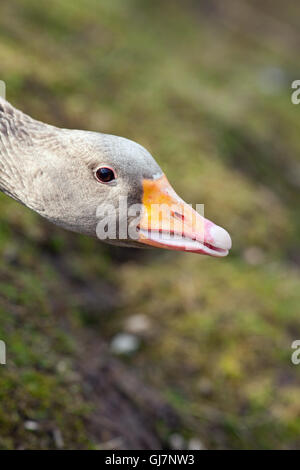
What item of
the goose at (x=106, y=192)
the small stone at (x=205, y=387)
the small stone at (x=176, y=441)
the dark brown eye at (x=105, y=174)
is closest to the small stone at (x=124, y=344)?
the small stone at (x=205, y=387)

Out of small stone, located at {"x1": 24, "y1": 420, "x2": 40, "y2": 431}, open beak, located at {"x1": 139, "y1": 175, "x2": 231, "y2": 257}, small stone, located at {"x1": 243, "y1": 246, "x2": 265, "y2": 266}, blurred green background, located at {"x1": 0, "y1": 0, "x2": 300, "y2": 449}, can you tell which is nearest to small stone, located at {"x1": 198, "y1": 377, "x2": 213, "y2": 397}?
blurred green background, located at {"x1": 0, "y1": 0, "x2": 300, "y2": 449}

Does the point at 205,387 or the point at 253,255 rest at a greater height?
the point at 253,255

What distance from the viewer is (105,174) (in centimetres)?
316

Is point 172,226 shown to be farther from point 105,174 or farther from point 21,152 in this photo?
point 21,152

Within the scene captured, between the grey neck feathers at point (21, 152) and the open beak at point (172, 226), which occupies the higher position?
the grey neck feathers at point (21, 152)

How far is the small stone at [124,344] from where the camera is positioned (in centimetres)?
510

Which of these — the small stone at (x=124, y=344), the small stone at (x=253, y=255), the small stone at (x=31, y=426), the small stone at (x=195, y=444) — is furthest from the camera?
the small stone at (x=253, y=255)

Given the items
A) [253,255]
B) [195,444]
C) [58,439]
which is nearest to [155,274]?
[253,255]

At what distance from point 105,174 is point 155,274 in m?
2.98

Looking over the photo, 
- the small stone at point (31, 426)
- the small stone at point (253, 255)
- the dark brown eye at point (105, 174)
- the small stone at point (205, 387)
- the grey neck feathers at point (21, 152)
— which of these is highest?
the small stone at point (253, 255)

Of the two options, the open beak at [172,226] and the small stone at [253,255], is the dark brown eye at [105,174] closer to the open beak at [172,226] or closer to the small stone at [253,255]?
the open beak at [172,226]

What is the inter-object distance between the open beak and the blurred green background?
54.5 inches

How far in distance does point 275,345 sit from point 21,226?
8.74ft

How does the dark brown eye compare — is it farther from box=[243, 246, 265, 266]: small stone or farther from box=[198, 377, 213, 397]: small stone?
box=[243, 246, 265, 266]: small stone
